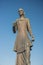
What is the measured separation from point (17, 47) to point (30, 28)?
1.11 metres

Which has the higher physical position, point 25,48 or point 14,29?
point 14,29

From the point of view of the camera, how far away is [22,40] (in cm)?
1401

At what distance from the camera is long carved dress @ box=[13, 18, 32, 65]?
13773 mm

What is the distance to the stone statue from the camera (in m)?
13.8

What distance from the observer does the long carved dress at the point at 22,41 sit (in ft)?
45.2

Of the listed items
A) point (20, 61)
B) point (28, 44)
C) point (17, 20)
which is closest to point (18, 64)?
point (20, 61)

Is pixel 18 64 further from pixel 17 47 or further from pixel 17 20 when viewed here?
pixel 17 20

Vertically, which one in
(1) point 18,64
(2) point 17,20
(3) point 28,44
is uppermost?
(2) point 17,20

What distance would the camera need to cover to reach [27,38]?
14086 millimetres

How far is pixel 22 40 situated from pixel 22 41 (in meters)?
0.05

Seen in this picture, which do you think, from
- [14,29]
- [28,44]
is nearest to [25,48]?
[28,44]

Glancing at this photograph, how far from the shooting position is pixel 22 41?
1399 centimetres

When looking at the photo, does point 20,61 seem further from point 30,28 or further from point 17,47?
point 30,28

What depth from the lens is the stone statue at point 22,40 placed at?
13.8 metres
